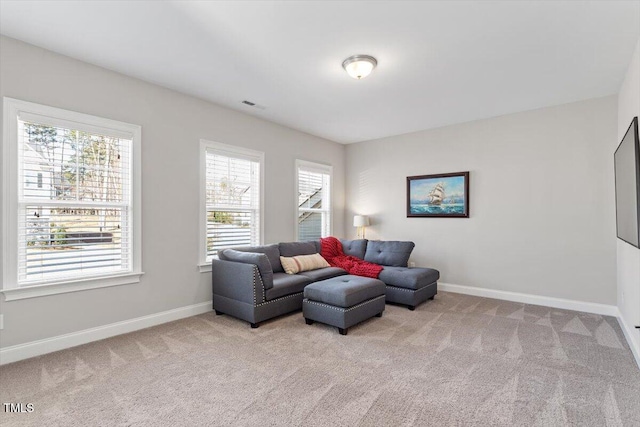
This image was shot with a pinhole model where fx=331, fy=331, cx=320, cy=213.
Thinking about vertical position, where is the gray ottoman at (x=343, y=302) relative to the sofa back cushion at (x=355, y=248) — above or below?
below

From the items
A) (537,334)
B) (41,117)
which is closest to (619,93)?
(537,334)

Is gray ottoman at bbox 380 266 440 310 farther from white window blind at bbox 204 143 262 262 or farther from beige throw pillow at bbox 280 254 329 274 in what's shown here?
white window blind at bbox 204 143 262 262

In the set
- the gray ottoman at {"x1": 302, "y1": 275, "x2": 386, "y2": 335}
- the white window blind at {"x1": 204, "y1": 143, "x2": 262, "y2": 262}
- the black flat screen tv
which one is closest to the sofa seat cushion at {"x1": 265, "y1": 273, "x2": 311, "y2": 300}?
the gray ottoman at {"x1": 302, "y1": 275, "x2": 386, "y2": 335}

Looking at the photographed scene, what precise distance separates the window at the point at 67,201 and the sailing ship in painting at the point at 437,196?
164 inches

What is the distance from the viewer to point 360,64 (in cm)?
310

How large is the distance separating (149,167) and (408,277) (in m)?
3.39

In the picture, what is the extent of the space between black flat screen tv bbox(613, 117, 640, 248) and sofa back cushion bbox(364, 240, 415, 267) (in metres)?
2.50

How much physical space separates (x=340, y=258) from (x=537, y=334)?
9.14 feet

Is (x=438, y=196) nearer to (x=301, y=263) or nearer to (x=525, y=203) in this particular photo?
(x=525, y=203)

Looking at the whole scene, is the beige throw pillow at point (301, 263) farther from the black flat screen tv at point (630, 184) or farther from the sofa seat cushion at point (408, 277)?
the black flat screen tv at point (630, 184)

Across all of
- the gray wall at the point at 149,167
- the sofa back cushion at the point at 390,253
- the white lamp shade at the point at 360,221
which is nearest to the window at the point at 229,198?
the gray wall at the point at 149,167

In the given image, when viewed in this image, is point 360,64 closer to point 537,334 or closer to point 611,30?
point 611,30

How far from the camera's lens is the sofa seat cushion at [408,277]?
429cm

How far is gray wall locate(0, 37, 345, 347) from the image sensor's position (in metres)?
2.86
